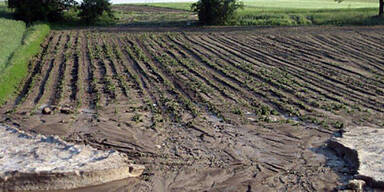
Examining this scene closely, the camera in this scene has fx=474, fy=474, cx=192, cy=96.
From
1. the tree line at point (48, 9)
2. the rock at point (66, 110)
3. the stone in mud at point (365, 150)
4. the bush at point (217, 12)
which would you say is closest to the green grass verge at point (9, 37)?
the tree line at point (48, 9)

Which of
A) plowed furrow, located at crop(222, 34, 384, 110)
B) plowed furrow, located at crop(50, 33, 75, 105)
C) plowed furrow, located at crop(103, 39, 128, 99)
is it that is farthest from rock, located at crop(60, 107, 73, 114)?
plowed furrow, located at crop(222, 34, 384, 110)

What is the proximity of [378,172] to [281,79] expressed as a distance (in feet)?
26.8

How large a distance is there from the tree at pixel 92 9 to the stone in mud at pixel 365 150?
25541 mm

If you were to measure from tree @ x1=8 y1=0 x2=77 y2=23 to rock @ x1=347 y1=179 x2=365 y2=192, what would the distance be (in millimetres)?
29186

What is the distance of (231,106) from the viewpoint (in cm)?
1413

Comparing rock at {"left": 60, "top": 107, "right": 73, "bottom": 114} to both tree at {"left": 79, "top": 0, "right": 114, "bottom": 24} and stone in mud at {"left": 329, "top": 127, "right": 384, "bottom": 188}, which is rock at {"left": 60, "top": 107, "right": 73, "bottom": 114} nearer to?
stone in mud at {"left": 329, "top": 127, "right": 384, "bottom": 188}

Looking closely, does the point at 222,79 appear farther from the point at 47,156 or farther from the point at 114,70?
the point at 47,156

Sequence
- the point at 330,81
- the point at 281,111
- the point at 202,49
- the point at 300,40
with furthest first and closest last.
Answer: the point at 300,40
the point at 202,49
the point at 330,81
the point at 281,111

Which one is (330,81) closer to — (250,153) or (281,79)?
(281,79)

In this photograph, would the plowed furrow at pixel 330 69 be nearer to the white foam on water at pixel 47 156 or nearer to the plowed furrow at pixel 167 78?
the plowed furrow at pixel 167 78

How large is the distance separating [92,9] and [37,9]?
388 cm

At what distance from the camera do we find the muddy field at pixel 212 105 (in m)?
9.97

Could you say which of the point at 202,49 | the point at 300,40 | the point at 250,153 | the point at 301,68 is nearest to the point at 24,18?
the point at 202,49

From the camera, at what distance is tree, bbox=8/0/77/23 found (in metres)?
33.8
